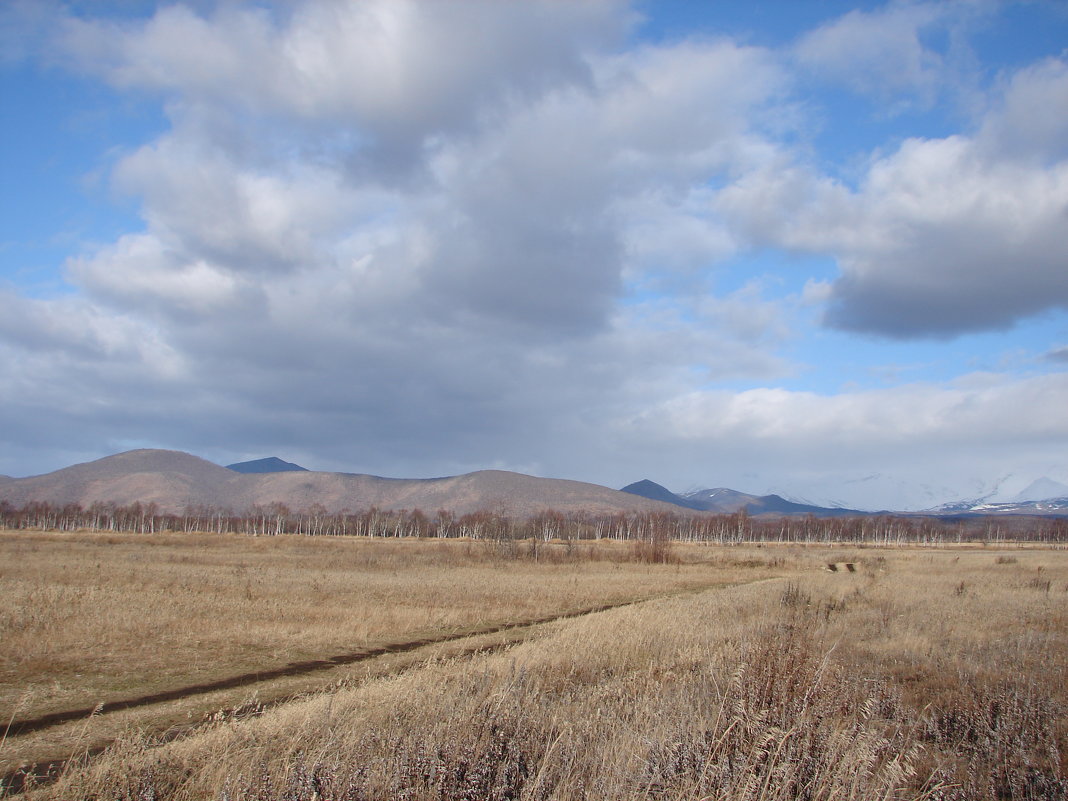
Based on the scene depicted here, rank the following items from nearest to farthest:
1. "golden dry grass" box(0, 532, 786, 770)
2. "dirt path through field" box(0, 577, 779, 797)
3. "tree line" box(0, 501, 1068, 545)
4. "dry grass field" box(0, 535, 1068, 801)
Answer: "dry grass field" box(0, 535, 1068, 801) → "dirt path through field" box(0, 577, 779, 797) → "golden dry grass" box(0, 532, 786, 770) → "tree line" box(0, 501, 1068, 545)

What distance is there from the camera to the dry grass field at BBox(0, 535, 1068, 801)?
5.51 metres

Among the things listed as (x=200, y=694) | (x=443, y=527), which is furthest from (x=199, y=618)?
(x=443, y=527)

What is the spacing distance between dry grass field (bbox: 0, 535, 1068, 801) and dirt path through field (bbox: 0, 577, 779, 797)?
0.51 metres

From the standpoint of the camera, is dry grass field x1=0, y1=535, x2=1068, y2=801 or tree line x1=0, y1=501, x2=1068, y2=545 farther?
tree line x1=0, y1=501, x2=1068, y2=545

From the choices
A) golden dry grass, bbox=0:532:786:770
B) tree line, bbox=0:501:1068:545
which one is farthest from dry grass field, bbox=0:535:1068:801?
tree line, bbox=0:501:1068:545

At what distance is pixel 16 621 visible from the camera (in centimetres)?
1786

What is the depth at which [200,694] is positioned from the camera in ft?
42.1

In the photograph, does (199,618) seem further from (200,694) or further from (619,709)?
(619,709)

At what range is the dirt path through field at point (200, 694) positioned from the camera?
8.01m

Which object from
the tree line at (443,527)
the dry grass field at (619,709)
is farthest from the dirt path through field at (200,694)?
the tree line at (443,527)

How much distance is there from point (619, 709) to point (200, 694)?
30.7 feet

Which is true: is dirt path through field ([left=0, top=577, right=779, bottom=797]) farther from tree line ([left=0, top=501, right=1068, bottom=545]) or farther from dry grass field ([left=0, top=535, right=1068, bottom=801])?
tree line ([left=0, top=501, right=1068, bottom=545])

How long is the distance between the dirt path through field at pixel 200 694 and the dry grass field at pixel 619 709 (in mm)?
511

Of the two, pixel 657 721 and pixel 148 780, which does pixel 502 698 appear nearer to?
pixel 657 721
